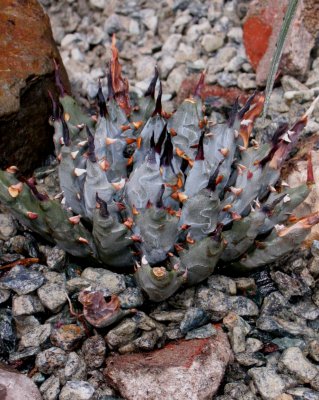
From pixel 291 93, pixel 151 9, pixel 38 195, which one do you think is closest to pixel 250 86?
pixel 291 93

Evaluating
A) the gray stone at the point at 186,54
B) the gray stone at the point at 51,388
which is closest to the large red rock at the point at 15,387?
the gray stone at the point at 51,388

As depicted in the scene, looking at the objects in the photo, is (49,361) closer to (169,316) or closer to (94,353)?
(94,353)

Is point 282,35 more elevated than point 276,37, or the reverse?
point 282,35

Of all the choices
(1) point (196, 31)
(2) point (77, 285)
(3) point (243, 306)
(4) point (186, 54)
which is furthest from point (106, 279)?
(1) point (196, 31)

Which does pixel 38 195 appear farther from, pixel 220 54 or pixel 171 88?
pixel 220 54

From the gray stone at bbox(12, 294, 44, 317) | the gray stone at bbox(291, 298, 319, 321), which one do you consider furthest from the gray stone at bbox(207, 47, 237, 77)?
the gray stone at bbox(12, 294, 44, 317)

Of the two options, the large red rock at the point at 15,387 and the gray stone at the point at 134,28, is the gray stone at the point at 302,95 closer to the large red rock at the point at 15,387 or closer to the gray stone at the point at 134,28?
the gray stone at the point at 134,28
